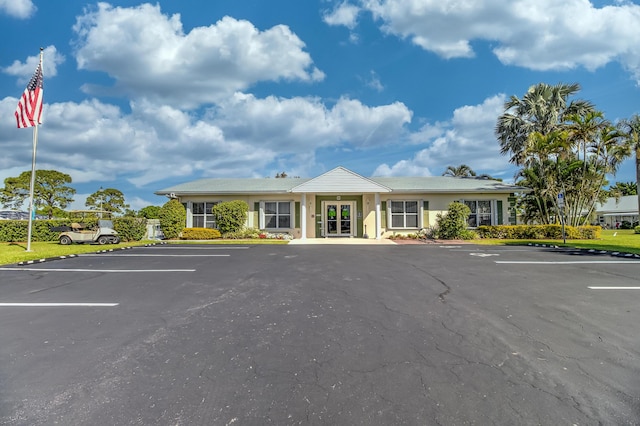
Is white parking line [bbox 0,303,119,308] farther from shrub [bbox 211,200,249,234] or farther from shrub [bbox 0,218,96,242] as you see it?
shrub [bbox 0,218,96,242]

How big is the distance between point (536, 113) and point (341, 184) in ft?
48.2

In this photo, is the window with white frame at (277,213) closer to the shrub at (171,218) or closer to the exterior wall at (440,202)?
the shrub at (171,218)

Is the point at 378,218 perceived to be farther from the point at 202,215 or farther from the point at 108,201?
the point at 108,201

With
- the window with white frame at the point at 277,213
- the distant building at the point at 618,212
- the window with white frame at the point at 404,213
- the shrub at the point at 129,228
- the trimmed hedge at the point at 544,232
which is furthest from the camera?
the distant building at the point at 618,212

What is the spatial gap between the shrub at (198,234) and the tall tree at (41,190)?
21.6 meters

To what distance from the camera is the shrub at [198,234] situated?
18781mm

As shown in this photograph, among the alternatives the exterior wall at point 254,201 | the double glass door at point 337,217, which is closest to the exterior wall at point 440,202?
the double glass door at point 337,217

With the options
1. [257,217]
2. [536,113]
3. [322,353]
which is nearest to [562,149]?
[536,113]

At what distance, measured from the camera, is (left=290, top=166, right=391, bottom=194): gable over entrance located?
18.4 m

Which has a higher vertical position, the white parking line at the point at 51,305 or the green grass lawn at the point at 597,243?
the green grass lawn at the point at 597,243

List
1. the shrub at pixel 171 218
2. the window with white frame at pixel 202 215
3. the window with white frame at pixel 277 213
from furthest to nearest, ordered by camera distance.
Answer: the window with white frame at pixel 202 215 → the window with white frame at pixel 277 213 → the shrub at pixel 171 218

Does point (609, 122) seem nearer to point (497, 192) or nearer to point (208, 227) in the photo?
point (497, 192)

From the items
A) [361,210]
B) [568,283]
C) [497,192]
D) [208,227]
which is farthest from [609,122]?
[208,227]

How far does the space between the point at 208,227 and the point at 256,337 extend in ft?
58.8
